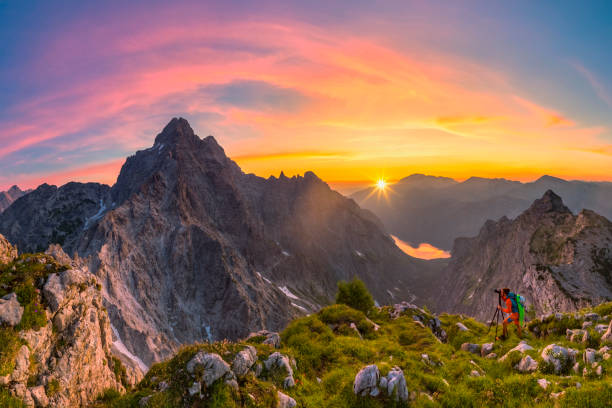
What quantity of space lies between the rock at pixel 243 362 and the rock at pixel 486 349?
13.9m

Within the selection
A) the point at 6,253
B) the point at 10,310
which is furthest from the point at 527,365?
the point at 6,253

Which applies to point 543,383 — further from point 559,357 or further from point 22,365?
point 22,365

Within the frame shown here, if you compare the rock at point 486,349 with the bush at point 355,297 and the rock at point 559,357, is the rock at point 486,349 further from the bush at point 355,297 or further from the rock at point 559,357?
the bush at point 355,297

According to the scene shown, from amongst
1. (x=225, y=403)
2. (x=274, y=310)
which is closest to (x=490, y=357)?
(x=225, y=403)

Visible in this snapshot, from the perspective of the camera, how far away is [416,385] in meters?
11.6

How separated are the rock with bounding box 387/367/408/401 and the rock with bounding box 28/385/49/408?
12.4m

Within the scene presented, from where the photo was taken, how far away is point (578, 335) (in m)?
15.6

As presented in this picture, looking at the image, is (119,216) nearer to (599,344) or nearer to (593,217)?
(599,344)

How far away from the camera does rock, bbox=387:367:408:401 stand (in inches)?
418

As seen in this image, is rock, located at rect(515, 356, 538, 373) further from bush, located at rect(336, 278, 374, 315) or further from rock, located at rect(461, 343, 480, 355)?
bush, located at rect(336, 278, 374, 315)

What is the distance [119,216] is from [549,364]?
174 metres

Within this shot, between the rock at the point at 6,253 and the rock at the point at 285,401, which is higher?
the rock at the point at 6,253

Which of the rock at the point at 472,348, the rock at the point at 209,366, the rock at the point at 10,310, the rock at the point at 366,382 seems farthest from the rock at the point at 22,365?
the rock at the point at 472,348

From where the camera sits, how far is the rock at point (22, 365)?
32.9ft
